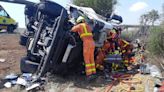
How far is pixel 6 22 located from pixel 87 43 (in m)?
19.6

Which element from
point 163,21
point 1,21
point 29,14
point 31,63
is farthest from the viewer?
point 1,21

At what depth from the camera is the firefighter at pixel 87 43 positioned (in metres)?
8.93

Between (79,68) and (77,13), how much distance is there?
4.86 feet

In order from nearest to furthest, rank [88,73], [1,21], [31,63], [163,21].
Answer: [88,73]
[31,63]
[163,21]
[1,21]

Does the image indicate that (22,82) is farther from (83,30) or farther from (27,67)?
(83,30)

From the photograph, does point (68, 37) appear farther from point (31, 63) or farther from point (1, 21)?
point (1, 21)

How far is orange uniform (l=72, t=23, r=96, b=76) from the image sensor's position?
8922 mm

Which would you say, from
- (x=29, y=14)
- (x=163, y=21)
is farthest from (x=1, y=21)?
(x=29, y=14)

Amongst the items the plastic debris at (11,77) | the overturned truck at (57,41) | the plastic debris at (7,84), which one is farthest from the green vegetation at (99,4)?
the plastic debris at (7,84)

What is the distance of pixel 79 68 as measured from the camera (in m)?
9.81

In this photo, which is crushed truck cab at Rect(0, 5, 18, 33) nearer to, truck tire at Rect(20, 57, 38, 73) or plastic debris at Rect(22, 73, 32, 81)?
truck tire at Rect(20, 57, 38, 73)

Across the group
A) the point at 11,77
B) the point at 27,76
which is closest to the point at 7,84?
the point at 11,77

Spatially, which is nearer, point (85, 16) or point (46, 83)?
point (46, 83)

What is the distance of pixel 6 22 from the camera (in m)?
27.6
